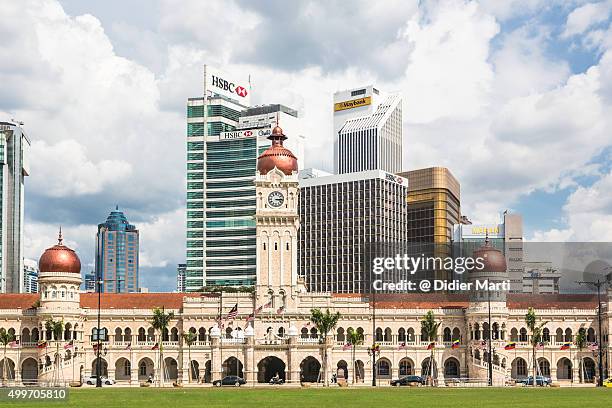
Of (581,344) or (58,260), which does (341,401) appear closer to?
(581,344)

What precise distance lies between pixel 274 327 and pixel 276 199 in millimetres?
17490

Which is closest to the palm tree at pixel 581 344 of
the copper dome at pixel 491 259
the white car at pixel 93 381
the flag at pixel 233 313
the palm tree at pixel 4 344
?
the copper dome at pixel 491 259

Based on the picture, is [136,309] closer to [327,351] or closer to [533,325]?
[327,351]

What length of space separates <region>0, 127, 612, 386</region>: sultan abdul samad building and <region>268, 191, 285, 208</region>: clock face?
19cm

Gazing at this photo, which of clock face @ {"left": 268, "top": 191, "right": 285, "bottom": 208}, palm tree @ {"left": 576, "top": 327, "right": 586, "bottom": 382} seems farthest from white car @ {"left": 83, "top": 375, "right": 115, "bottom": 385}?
palm tree @ {"left": 576, "top": 327, "right": 586, "bottom": 382}

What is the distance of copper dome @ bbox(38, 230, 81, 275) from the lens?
13450 centimetres

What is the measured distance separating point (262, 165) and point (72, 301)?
3160cm

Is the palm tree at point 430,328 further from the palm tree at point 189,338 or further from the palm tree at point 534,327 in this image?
the palm tree at point 189,338

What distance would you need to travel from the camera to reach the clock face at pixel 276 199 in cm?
14088

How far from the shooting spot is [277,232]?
140 m

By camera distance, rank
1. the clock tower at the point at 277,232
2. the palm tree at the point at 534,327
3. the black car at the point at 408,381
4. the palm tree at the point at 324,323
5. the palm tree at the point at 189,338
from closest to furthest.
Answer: the black car at the point at 408,381 → the palm tree at the point at 324,323 → the palm tree at the point at 534,327 → the palm tree at the point at 189,338 → the clock tower at the point at 277,232

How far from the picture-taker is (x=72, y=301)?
13538cm

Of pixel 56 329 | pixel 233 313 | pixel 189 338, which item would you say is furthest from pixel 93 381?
pixel 233 313

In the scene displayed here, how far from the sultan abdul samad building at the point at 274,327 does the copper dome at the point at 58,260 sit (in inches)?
5.2
